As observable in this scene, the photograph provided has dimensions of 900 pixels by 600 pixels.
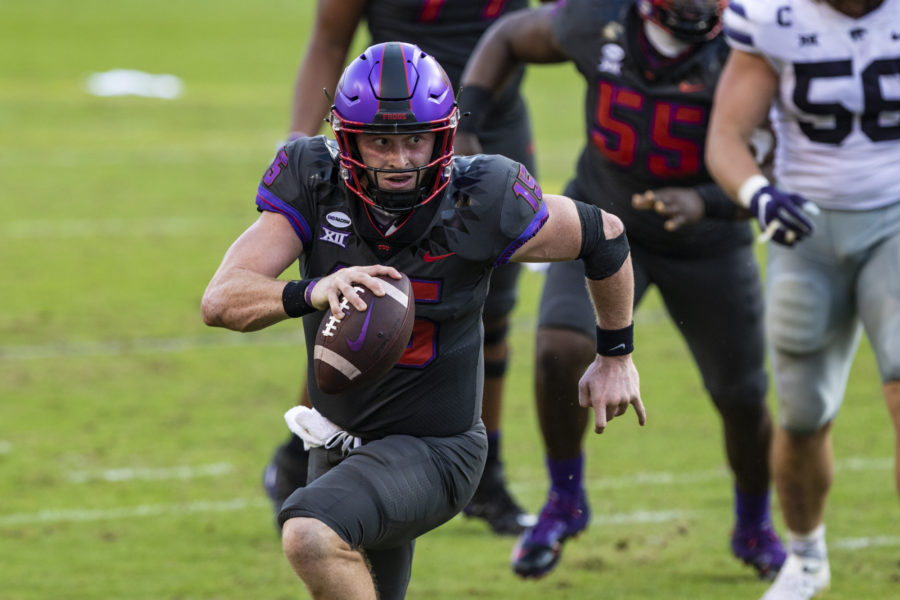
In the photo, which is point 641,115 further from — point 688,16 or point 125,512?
point 125,512

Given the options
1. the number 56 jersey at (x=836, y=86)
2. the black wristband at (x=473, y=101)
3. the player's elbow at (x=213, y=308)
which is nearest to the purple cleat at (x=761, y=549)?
the number 56 jersey at (x=836, y=86)

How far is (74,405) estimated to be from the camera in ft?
25.7

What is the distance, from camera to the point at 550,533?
5.38 meters

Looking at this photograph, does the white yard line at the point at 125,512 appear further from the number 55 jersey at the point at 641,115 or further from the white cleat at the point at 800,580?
the white cleat at the point at 800,580

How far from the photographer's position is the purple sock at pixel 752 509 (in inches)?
219

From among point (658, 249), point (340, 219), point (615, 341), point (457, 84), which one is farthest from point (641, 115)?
point (340, 219)

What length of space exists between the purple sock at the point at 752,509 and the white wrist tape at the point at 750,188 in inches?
52.5

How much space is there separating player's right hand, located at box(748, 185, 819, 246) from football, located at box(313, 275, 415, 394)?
1459 mm

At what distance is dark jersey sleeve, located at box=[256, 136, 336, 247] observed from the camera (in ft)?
12.7

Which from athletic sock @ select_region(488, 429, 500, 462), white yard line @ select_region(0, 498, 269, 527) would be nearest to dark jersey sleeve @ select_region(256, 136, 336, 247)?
athletic sock @ select_region(488, 429, 500, 462)

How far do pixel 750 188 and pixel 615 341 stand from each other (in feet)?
3.04

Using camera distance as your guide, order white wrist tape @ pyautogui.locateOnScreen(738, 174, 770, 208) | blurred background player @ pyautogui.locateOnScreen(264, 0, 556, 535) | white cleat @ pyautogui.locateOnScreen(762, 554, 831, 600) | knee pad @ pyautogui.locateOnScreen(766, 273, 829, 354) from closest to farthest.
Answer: white wrist tape @ pyautogui.locateOnScreen(738, 174, 770, 208)
knee pad @ pyautogui.locateOnScreen(766, 273, 829, 354)
white cleat @ pyautogui.locateOnScreen(762, 554, 831, 600)
blurred background player @ pyautogui.locateOnScreen(264, 0, 556, 535)

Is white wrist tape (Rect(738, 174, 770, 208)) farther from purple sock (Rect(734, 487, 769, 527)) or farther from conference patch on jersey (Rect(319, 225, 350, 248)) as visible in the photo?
conference patch on jersey (Rect(319, 225, 350, 248))

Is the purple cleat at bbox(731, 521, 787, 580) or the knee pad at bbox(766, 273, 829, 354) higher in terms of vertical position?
the knee pad at bbox(766, 273, 829, 354)
